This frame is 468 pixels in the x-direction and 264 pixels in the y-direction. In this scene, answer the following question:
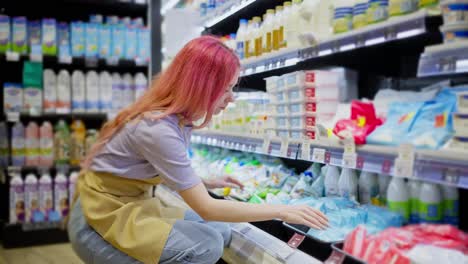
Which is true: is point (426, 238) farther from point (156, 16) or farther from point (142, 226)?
point (156, 16)

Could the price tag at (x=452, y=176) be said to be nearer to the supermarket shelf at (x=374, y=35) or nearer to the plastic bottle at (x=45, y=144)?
the supermarket shelf at (x=374, y=35)

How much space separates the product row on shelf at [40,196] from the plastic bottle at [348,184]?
253 centimetres

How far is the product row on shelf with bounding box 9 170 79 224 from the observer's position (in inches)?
148

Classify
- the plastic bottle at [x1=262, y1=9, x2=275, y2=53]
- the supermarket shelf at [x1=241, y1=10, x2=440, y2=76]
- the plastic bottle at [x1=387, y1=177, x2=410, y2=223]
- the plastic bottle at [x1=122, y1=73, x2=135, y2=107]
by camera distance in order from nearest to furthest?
the supermarket shelf at [x1=241, y1=10, x2=440, y2=76]
the plastic bottle at [x1=387, y1=177, x2=410, y2=223]
the plastic bottle at [x1=262, y1=9, x2=275, y2=53]
the plastic bottle at [x1=122, y1=73, x2=135, y2=107]

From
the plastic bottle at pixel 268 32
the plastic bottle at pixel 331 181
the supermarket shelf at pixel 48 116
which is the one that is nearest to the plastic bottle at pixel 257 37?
the plastic bottle at pixel 268 32

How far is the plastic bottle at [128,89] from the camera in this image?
4.19 m

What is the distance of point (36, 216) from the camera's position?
150 inches

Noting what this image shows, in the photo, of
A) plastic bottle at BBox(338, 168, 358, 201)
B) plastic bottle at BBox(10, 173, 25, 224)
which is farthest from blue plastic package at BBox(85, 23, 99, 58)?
plastic bottle at BBox(338, 168, 358, 201)

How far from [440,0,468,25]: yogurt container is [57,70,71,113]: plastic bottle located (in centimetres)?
339

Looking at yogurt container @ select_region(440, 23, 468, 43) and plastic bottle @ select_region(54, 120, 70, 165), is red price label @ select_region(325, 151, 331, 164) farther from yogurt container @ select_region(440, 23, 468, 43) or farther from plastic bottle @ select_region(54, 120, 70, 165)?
plastic bottle @ select_region(54, 120, 70, 165)

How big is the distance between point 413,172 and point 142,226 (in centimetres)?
96

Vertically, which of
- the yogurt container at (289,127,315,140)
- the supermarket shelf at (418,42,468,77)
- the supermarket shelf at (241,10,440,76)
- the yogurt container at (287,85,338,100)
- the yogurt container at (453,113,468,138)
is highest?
the supermarket shelf at (241,10,440,76)

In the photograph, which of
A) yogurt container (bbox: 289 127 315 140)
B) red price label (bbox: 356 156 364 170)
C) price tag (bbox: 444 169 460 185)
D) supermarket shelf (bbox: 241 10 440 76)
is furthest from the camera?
yogurt container (bbox: 289 127 315 140)

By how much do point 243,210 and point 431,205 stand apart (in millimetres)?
590
